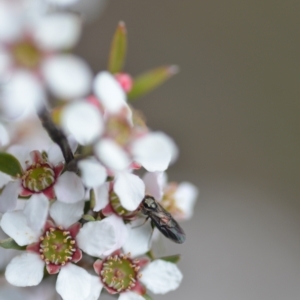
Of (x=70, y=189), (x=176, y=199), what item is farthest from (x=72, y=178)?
(x=176, y=199)

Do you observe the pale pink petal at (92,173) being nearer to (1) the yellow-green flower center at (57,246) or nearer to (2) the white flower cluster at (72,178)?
(2) the white flower cluster at (72,178)

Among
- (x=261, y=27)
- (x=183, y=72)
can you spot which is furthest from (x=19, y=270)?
(x=261, y=27)

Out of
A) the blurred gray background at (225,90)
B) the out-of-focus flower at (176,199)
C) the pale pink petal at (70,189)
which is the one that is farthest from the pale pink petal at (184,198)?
the blurred gray background at (225,90)

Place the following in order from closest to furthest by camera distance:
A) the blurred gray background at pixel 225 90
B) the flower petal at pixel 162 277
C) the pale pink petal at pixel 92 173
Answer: the pale pink petal at pixel 92 173 < the flower petal at pixel 162 277 < the blurred gray background at pixel 225 90

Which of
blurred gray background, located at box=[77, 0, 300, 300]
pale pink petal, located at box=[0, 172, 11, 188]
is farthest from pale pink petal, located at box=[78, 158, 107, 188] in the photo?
blurred gray background, located at box=[77, 0, 300, 300]

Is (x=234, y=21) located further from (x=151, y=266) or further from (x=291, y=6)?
(x=151, y=266)

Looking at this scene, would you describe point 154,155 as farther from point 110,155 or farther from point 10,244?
point 10,244
